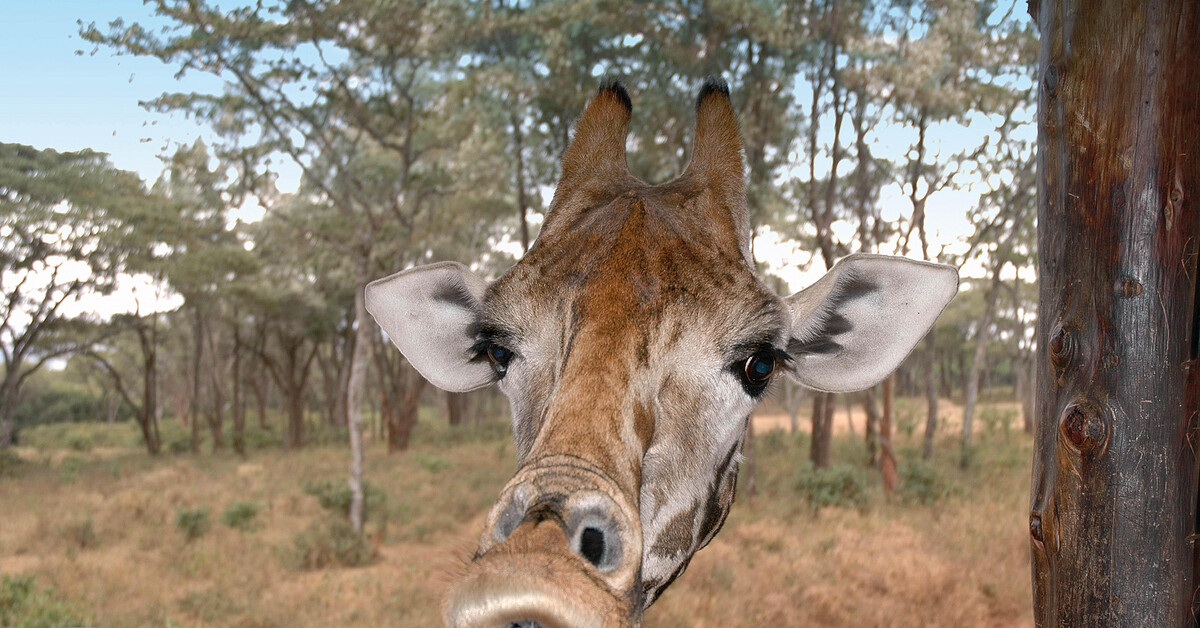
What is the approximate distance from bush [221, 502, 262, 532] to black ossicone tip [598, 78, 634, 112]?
11092 mm

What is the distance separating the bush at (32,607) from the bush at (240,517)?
3.50m

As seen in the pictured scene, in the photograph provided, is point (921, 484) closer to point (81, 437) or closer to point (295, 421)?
point (295, 421)

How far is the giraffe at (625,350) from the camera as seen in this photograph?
111 centimetres

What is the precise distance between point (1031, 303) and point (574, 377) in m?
26.4

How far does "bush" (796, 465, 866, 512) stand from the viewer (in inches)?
445

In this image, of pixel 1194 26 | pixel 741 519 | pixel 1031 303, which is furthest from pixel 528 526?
pixel 1031 303

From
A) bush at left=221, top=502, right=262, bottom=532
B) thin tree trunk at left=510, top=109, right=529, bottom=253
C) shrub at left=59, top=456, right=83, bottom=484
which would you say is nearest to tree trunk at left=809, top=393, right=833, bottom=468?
thin tree trunk at left=510, top=109, right=529, bottom=253

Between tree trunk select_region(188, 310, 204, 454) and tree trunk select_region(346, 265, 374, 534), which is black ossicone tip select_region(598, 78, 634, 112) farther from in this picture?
tree trunk select_region(188, 310, 204, 454)

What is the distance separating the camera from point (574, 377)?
138 centimetres

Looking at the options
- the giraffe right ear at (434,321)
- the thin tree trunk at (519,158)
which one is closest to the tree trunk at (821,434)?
the thin tree trunk at (519,158)

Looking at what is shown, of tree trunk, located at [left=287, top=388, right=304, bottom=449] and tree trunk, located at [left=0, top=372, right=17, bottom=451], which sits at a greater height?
tree trunk, located at [left=0, top=372, right=17, bottom=451]

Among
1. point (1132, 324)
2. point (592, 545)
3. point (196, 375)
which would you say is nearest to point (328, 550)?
point (592, 545)

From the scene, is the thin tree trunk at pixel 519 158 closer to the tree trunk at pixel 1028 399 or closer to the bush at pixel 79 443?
the tree trunk at pixel 1028 399

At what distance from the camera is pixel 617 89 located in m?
2.50
